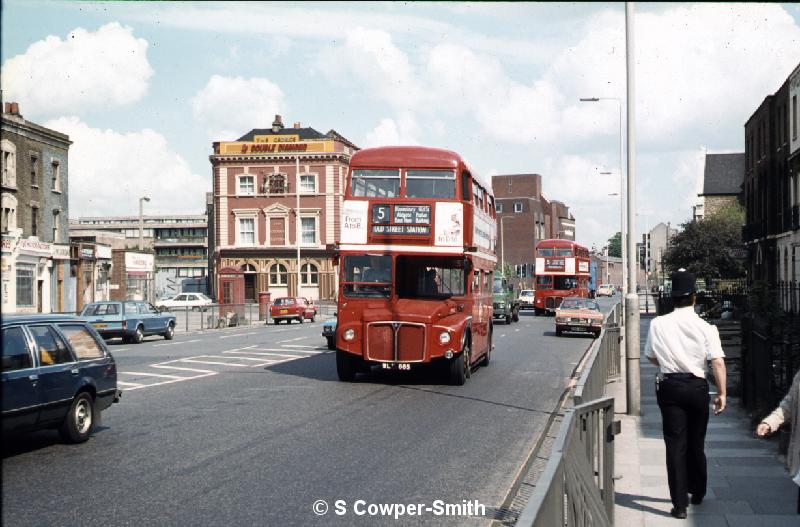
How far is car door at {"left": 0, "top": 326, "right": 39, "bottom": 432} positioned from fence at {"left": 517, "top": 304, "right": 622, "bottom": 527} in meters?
5.83

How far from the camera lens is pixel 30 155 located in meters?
52.4

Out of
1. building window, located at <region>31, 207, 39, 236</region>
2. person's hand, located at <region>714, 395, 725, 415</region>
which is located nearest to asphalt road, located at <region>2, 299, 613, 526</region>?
person's hand, located at <region>714, 395, 725, 415</region>

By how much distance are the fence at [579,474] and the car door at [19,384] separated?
19.1 ft

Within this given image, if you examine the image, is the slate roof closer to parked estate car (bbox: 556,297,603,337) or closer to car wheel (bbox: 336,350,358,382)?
parked estate car (bbox: 556,297,603,337)

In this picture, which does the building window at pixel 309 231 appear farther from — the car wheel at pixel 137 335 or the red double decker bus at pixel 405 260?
the red double decker bus at pixel 405 260

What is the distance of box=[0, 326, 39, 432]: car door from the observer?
9430 millimetres

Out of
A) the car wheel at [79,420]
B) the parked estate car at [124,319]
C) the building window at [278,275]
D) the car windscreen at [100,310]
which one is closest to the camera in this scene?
the car wheel at [79,420]

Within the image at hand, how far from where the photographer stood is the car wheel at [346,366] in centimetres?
1839

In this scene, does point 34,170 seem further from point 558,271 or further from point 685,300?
point 685,300

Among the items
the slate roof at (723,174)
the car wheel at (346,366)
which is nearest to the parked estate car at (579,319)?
the car wheel at (346,366)

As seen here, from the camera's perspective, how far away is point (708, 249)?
2330 inches

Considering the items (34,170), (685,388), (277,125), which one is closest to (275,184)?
(277,125)

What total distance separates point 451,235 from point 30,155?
136ft

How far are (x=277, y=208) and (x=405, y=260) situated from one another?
6613 centimetres
